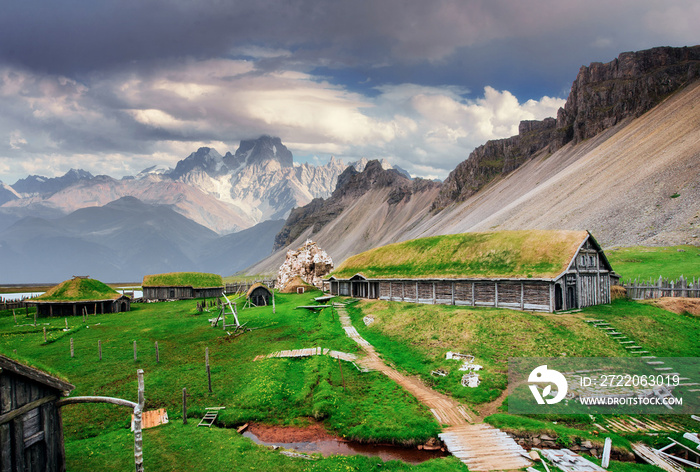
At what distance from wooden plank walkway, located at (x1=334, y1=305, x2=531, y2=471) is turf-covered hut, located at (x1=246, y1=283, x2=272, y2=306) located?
1566 inches

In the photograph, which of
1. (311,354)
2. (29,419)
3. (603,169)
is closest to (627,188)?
(603,169)

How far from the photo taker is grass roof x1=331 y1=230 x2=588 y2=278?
34688mm

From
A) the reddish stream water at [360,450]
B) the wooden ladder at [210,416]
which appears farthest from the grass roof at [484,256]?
the wooden ladder at [210,416]

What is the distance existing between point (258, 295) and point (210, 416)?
39.8 meters

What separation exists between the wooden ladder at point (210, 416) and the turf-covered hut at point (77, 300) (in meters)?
→ 45.0

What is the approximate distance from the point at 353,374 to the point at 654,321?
2308 cm

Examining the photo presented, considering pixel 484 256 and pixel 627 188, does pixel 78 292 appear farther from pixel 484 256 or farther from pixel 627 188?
pixel 627 188

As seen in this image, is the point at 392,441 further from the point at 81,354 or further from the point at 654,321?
the point at 81,354

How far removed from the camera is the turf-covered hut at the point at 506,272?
33.6 m

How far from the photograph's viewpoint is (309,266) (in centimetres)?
7938

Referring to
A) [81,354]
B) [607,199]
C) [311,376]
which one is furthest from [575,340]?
[607,199]

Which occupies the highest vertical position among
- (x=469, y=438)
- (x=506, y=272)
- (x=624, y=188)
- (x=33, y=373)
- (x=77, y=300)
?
(x=624, y=188)

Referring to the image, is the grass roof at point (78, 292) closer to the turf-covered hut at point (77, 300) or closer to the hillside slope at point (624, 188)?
the turf-covered hut at point (77, 300)

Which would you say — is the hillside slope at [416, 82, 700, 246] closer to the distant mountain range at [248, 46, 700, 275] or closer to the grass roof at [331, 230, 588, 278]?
the distant mountain range at [248, 46, 700, 275]
